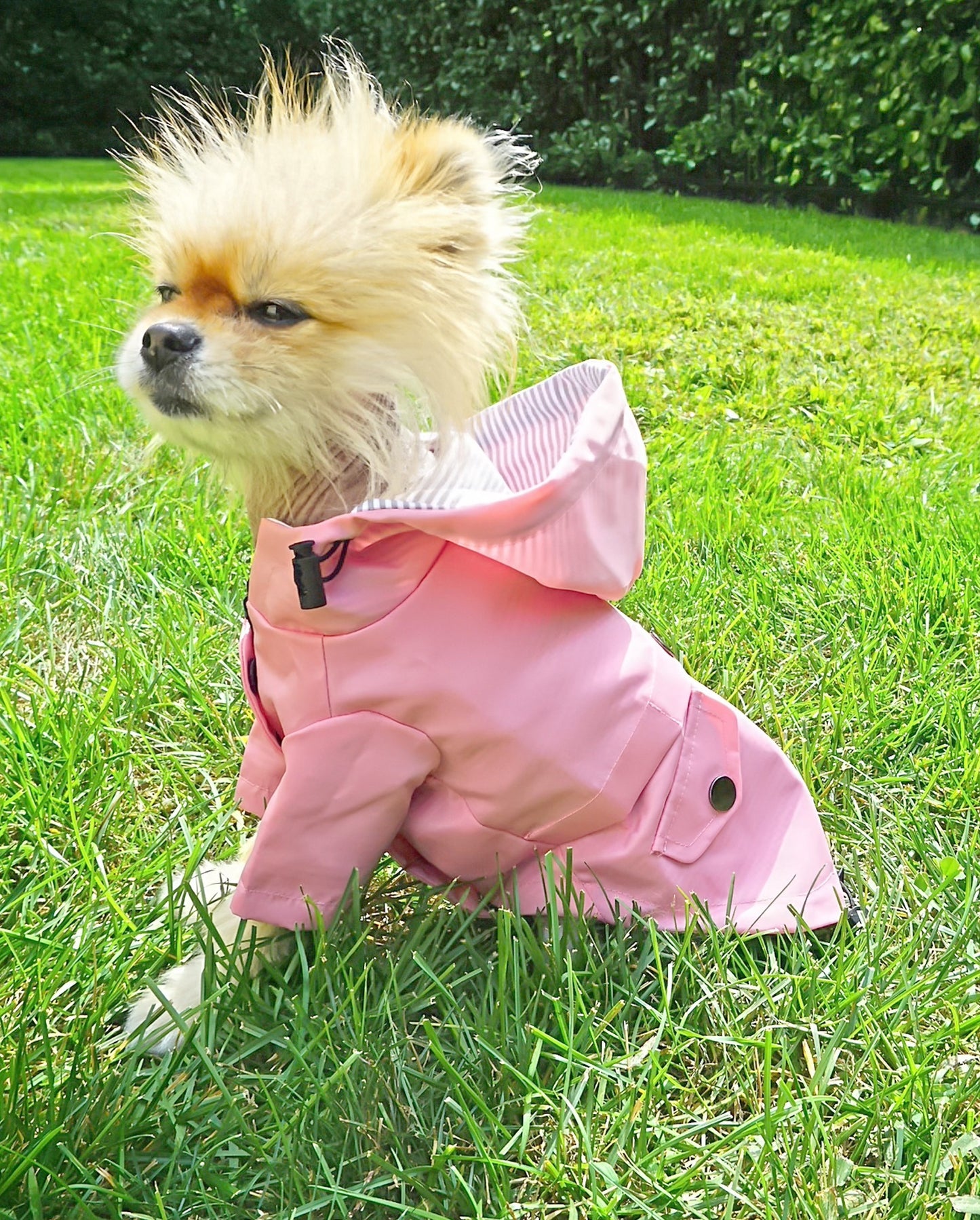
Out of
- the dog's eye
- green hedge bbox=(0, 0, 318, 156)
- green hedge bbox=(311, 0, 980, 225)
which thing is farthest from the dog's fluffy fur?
green hedge bbox=(0, 0, 318, 156)

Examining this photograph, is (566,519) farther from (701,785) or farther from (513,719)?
(701,785)

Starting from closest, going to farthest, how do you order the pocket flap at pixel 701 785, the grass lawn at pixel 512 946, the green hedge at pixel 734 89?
the grass lawn at pixel 512 946 → the pocket flap at pixel 701 785 → the green hedge at pixel 734 89

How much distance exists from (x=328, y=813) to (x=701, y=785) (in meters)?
0.55

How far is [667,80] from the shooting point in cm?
1059

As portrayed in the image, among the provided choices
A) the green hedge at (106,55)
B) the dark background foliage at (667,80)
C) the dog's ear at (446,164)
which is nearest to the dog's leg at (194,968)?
the dog's ear at (446,164)

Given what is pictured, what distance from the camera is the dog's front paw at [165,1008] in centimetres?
142

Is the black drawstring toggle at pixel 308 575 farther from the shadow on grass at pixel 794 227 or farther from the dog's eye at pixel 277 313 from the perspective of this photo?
the shadow on grass at pixel 794 227

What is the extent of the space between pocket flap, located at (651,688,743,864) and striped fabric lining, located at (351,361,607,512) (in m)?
0.43

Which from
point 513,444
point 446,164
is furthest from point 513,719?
point 446,164

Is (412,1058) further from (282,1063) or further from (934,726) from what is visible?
(934,726)

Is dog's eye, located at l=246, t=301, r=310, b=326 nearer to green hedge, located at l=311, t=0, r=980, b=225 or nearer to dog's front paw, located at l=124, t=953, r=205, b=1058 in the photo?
dog's front paw, located at l=124, t=953, r=205, b=1058

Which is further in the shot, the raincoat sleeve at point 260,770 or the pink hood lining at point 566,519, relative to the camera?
the raincoat sleeve at point 260,770

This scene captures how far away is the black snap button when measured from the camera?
1574 mm

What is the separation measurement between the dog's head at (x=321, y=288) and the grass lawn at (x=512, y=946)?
37 cm
